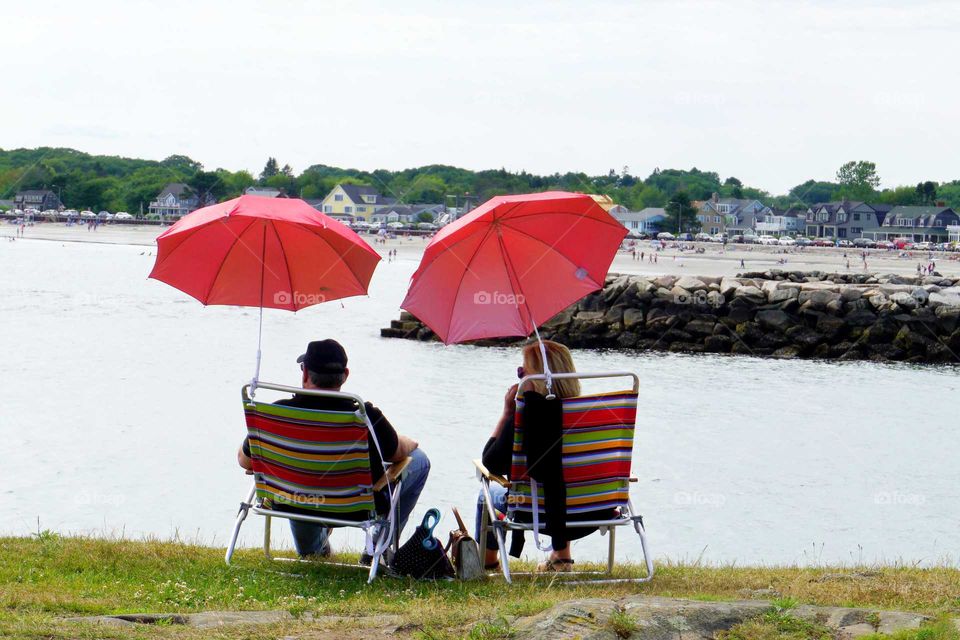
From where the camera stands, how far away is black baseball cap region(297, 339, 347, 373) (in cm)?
561

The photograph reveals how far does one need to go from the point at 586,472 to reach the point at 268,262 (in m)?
2.14

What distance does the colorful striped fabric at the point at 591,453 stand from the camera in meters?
5.60

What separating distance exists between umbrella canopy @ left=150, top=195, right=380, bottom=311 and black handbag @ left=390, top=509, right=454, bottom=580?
142 cm

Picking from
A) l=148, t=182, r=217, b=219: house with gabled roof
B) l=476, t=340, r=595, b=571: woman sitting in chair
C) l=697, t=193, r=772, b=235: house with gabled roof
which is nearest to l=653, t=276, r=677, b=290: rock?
l=476, t=340, r=595, b=571: woman sitting in chair

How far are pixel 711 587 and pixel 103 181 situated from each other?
13479 cm

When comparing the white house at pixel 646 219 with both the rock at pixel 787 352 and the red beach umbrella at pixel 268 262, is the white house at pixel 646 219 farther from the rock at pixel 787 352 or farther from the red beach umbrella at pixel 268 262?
the red beach umbrella at pixel 268 262

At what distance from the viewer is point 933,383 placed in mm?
22891

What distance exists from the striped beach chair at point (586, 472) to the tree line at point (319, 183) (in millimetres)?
94807

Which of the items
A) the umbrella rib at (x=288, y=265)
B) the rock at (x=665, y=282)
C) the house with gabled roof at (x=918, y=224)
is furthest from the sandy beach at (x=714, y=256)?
the umbrella rib at (x=288, y=265)

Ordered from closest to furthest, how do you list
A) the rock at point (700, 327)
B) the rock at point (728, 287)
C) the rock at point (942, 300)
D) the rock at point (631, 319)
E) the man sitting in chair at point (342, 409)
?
the man sitting in chair at point (342, 409)
the rock at point (942, 300)
the rock at point (700, 327)
the rock at point (631, 319)
the rock at point (728, 287)

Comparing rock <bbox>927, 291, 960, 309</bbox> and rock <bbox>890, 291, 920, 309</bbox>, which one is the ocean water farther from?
rock <bbox>927, 291, 960, 309</bbox>

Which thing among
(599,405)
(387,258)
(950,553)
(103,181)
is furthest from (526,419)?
(103,181)

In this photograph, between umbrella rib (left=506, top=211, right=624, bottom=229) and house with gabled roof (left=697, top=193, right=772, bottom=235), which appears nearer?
umbrella rib (left=506, top=211, right=624, bottom=229)

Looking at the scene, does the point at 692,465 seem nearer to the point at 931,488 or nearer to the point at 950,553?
the point at 931,488
